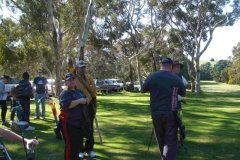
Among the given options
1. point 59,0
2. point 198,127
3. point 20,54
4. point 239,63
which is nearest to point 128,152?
point 198,127

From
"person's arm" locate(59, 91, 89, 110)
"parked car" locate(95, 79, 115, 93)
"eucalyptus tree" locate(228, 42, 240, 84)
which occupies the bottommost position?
"person's arm" locate(59, 91, 89, 110)

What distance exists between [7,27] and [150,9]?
47.8 feet

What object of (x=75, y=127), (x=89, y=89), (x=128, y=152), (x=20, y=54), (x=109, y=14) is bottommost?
(x=128, y=152)

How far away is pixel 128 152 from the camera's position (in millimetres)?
10180

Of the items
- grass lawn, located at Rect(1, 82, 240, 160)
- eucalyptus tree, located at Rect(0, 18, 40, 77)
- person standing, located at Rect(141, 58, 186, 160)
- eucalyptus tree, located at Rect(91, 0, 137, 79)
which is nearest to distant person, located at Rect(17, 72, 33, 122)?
grass lawn, located at Rect(1, 82, 240, 160)

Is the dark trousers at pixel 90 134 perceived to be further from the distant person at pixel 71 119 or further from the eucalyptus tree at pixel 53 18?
the eucalyptus tree at pixel 53 18

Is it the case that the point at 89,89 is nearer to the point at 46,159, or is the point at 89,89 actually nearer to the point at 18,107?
the point at 46,159

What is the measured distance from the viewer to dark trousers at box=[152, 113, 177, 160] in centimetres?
741

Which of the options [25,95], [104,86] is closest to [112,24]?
[104,86]

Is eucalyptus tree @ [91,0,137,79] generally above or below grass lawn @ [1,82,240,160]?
above

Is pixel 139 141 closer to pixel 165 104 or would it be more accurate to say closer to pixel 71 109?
pixel 165 104

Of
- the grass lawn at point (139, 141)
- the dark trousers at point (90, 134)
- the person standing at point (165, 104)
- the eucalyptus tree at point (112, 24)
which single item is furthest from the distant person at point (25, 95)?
the eucalyptus tree at point (112, 24)

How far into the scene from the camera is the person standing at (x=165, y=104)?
7.45 m

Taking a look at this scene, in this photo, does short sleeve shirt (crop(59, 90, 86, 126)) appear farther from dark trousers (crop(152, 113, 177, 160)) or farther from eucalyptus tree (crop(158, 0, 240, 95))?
eucalyptus tree (crop(158, 0, 240, 95))
